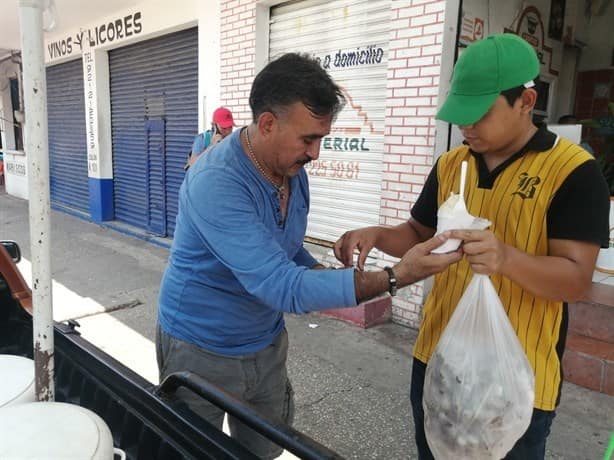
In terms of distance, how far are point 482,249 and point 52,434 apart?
1.12 metres

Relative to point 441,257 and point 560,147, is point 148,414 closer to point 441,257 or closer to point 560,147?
point 441,257

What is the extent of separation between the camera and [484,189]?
1.58 m

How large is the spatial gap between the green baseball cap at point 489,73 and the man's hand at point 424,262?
14.6 inches

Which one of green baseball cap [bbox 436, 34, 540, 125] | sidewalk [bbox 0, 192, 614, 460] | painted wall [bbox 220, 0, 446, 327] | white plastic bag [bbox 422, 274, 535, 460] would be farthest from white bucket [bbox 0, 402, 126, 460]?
painted wall [bbox 220, 0, 446, 327]

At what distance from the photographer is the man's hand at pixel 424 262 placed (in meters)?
1.31

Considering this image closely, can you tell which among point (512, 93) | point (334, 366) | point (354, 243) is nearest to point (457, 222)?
point (512, 93)

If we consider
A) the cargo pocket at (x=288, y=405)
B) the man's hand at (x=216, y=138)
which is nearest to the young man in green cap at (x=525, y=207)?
the cargo pocket at (x=288, y=405)

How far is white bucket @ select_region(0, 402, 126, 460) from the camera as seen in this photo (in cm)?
105

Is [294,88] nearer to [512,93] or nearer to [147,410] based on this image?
[512,93]

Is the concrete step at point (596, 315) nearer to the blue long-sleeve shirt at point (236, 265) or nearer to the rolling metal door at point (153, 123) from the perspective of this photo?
the blue long-sleeve shirt at point (236, 265)

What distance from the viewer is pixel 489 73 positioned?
53.9 inches

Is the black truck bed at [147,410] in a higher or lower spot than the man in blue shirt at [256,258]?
lower

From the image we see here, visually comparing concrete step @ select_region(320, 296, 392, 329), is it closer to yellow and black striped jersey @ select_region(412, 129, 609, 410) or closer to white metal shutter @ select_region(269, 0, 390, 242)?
white metal shutter @ select_region(269, 0, 390, 242)

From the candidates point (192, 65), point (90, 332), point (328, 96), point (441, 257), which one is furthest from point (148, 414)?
point (192, 65)
